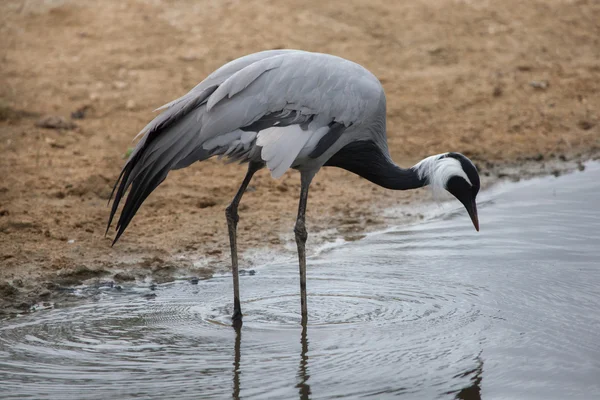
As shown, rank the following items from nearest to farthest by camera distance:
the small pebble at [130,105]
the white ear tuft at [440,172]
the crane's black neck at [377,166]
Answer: the white ear tuft at [440,172], the crane's black neck at [377,166], the small pebble at [130,105]

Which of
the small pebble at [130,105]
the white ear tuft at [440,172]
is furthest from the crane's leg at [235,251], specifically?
the small pebble at [130,105]

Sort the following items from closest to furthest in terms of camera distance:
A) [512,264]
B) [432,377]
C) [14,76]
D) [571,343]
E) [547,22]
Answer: [432,377] < [571,343] < [512,264] < [14,76] < [547,22]

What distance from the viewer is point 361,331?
518cm

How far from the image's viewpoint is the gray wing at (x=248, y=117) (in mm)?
5293

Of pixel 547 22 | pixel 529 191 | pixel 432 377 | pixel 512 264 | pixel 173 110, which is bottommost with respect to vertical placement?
pixel 432 377

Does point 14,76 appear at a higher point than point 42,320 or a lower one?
higher

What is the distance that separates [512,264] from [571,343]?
56.8 inches

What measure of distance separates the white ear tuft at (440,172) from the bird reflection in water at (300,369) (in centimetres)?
128

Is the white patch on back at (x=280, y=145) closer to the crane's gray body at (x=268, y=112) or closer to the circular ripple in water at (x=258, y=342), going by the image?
the crane's gray body at (x=268, y=112)

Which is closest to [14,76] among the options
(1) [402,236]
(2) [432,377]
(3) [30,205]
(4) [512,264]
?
(3) [30,205]

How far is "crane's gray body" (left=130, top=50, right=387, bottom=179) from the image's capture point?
529 cm

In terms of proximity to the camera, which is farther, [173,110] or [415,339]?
[173,110]

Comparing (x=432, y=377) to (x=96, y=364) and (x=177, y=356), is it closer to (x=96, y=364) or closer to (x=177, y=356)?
(x=177, y=356)

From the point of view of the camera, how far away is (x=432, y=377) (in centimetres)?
456
